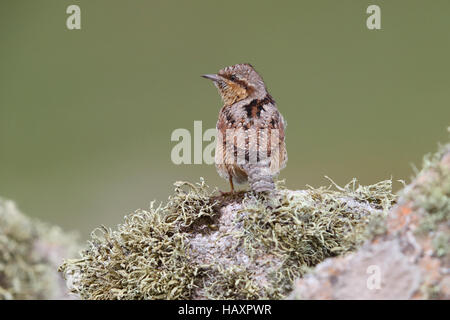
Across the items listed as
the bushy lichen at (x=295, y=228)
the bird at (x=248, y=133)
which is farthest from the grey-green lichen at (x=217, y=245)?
the bird at (x=248, y=133)

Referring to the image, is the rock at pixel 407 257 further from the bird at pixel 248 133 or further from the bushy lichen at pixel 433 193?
the bird at pixel 248 133

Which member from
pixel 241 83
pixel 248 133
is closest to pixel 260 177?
pixel 248 133

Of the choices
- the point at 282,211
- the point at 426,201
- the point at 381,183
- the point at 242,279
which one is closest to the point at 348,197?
the point at 381,183

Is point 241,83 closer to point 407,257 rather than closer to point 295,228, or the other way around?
point 295,228

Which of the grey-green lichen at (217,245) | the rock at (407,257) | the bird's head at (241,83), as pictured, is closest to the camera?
the rock at (407,257)

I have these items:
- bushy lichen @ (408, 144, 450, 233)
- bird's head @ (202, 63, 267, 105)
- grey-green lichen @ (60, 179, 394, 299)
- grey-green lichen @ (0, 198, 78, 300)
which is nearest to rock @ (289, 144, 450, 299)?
bushy lichen @ (408, 144, 450, 233)
